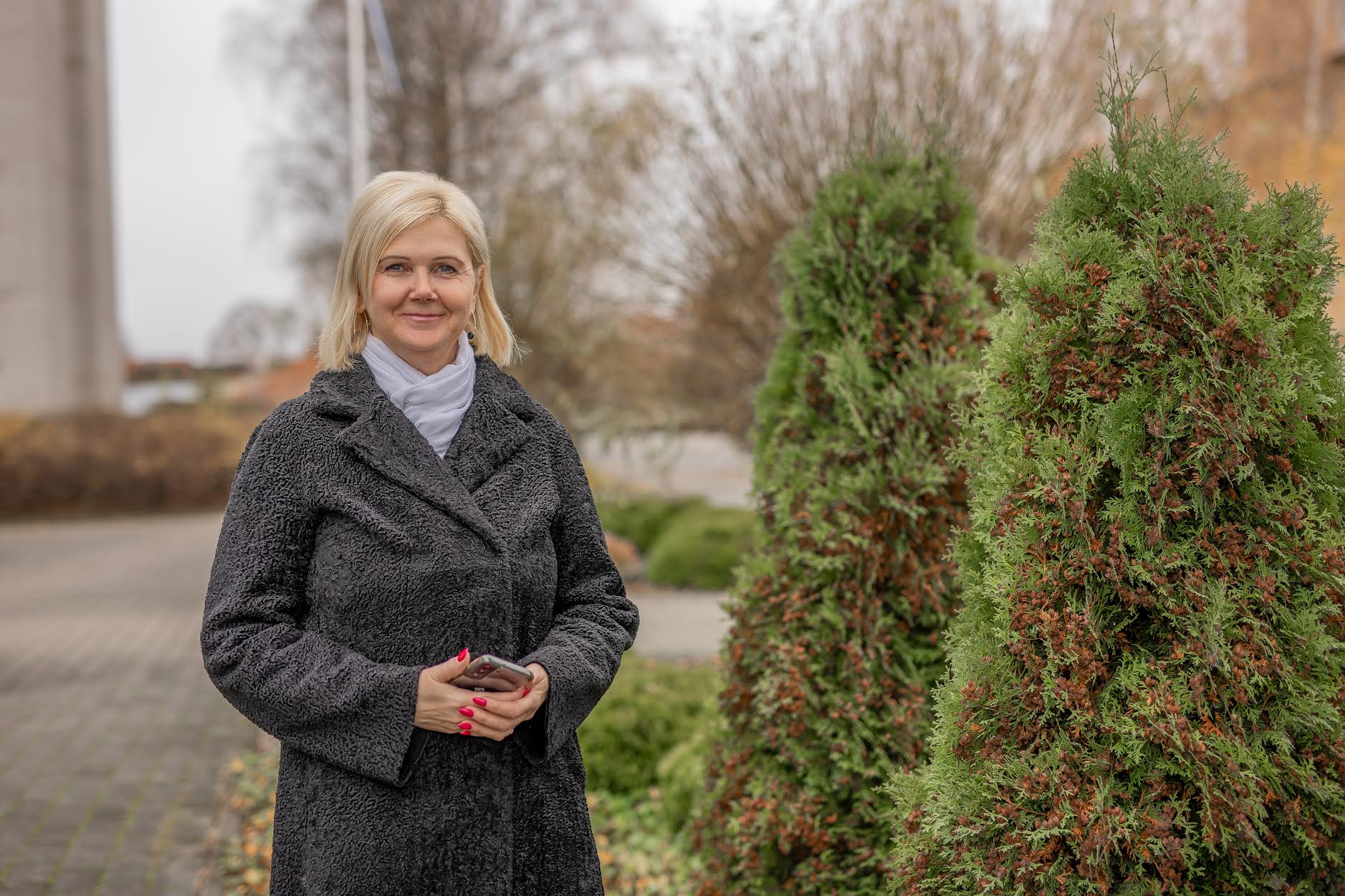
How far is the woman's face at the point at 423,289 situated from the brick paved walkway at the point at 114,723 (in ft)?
5.71

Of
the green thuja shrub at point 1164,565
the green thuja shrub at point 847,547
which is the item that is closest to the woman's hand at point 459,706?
the green thuja shrub at point 1164,565

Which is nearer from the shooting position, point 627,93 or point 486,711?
point 486,711

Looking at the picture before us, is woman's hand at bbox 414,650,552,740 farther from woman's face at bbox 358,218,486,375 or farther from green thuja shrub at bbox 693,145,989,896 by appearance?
green thuja shrub at bbox 693,145,989,896

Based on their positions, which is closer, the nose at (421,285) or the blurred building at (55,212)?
the nose at (421,285)

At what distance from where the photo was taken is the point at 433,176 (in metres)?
2.08

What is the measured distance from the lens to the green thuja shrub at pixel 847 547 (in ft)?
10.0

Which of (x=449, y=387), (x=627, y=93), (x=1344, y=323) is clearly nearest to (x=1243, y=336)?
(x=449, y=387)

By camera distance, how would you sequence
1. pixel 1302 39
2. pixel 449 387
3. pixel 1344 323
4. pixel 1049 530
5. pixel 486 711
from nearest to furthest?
1. pixel 486 711
2. pixel 1049 530
3. pixel 449 387
4. pixel 1344 323
5. pixel 1302 39

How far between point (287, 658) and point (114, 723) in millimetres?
5919

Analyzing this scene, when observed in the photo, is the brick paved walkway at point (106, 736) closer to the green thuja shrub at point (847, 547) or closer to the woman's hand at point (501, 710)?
the green thuja shrub at point (847, 547)

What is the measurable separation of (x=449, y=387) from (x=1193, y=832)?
1545 mm

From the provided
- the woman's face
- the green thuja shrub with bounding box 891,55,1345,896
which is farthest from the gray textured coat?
the green thuja shrub with bounding box 891,55,1345,896

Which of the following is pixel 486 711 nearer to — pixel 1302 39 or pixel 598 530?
pixel 598 530

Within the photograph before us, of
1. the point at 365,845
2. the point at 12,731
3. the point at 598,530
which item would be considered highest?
the point at 598,530
